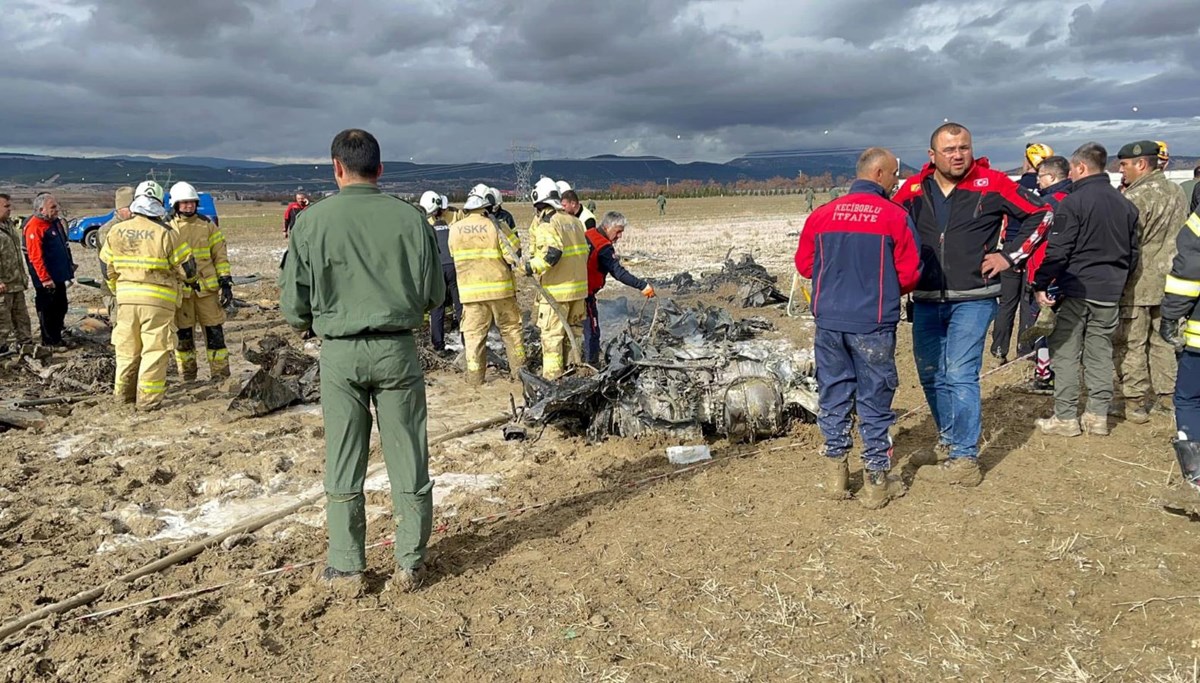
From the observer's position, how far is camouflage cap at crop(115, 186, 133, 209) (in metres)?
8.95

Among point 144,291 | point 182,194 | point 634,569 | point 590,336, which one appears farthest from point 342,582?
point 182,194

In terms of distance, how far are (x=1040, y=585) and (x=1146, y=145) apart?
4.14 metres

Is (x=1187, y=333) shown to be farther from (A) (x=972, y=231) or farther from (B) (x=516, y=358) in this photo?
(B) (x=516, y=358)

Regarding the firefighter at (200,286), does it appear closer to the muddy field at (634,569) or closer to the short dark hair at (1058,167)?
the muddy field at (634,569)

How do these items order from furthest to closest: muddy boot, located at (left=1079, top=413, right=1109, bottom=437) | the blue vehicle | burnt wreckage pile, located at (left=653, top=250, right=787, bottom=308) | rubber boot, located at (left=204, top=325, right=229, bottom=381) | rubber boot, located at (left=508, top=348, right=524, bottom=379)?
the blue vehicle
burnt wreckage pile, located at (left=653, top=250, right=787, bottom=308)
rubber boot, located at (left=204, top=325, right=229, bottom=381)
rubber boot, located at (left=508, top=348, right=524, bottom=379)
muddy boot, located at (left=1079, top=413, right=1109, bottom=437)

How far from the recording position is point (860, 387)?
13.8ft

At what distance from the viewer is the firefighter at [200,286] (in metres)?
7.84

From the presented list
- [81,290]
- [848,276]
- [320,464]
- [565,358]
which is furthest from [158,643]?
[81,290]

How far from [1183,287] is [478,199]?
6.07 meters

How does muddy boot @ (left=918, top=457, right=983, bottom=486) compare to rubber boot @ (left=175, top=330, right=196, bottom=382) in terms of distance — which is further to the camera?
rubber boot @ (left=175, top=330, right=196, bottom=382)

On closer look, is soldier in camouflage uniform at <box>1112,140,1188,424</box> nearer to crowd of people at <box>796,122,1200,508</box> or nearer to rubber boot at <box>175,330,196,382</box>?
crowd of people at <box>796,122,1200,508</box>

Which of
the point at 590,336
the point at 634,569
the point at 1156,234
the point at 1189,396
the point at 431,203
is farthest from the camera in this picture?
the point at 431,203

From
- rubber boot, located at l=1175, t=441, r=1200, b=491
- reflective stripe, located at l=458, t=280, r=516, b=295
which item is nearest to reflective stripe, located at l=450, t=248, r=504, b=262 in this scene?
reflective stripe, located at l=458, t=280, r=516, b=295

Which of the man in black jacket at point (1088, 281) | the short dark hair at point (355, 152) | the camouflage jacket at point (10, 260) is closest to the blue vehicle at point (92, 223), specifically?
the camouflage jacket at point (10, 260)
